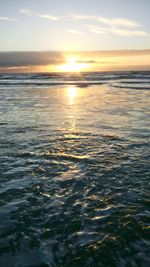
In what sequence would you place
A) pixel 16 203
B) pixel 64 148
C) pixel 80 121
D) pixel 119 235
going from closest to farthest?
pixel 119 235
pixel 16 203
pixel 64 148
pixel 80 121

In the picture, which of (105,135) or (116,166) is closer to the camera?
(116,166)

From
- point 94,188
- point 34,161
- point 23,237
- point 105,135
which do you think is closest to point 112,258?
point 23,237

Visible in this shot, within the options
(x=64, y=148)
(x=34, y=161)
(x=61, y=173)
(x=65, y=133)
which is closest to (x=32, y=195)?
(x=61, y=173)

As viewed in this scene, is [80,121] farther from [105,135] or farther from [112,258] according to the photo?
[112,258]

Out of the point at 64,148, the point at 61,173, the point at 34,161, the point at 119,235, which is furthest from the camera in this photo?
the point at 64,148

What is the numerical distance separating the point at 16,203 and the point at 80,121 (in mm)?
8705

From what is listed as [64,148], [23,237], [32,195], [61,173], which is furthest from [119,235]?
[64,148]

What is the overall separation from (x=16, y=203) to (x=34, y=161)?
2.41m

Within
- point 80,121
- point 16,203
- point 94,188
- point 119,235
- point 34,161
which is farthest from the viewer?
point 80,121

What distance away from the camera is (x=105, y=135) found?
11.2 metres

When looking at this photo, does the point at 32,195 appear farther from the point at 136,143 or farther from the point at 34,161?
the point at 136,143

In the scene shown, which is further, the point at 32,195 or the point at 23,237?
the point at 32,195

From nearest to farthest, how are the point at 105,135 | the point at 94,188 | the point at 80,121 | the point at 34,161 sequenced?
the point at 94,188 < the point at 34,161 < the point at 105,135 < the point at 80,121

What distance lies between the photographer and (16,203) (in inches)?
238
